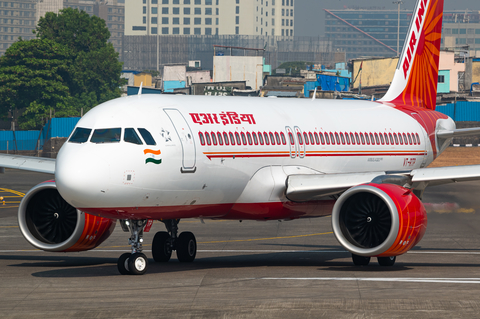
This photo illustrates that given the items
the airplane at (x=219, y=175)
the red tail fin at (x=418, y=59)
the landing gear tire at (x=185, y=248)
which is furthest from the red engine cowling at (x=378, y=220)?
the red tail fin at (x=418, y=59)

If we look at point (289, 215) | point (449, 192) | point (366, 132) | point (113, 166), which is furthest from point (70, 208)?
point (449, 192)

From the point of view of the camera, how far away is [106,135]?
19.5 metres

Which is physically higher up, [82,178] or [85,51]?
[85,51]

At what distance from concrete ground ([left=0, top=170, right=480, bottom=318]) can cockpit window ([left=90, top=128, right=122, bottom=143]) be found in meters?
3.63

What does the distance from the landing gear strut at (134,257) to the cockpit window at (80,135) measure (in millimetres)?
2593

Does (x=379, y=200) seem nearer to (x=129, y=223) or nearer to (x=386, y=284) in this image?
(x=386, y=284)

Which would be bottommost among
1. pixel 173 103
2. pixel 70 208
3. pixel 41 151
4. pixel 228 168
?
pixel 41 151

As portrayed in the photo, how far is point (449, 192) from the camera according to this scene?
56250 mm

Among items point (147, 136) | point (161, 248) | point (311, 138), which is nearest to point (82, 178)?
point (147, 136)

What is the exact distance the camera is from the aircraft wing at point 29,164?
2450 cm

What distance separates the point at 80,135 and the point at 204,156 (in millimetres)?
3556

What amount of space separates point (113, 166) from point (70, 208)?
209 inches

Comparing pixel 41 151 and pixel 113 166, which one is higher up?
pixel 113 166

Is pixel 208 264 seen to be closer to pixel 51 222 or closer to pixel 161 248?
pixel 161 248
